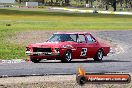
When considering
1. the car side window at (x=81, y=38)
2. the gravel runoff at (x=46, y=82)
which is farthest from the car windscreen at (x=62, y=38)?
the gravel runoff at (x=46, y=82)

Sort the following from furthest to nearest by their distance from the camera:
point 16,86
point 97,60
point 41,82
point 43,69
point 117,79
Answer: point 97,60 → point 43,69 → point 41,82 → point 16,86 → point 117,79

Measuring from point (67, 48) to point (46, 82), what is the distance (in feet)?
24.7

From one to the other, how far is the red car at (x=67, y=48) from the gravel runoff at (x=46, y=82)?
5.27 meters

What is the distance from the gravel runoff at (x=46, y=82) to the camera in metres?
13.8

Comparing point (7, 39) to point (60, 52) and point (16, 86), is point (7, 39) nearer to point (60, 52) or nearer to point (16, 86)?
point (60, 52)

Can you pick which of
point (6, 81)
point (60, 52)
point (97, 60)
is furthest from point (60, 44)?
point (6, 81)

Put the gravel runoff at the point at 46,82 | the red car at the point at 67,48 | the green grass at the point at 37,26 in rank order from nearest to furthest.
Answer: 1. the gravel runoff at the point at 46,82
2. the red car at the point at 67,48
3. the green grass at the point at 37,26

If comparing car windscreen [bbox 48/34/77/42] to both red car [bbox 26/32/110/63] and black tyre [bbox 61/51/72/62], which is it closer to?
red car [bbox 26/32/110/63]

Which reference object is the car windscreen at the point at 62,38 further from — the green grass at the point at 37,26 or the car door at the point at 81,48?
the green grass at the point at 37,26

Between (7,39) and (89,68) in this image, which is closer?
(89,68)

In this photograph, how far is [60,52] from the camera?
71.2 feet

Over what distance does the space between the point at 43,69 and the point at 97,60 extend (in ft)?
17.2

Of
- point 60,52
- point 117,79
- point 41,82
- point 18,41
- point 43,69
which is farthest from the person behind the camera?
point 18,41

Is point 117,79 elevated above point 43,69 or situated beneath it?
elevated above
